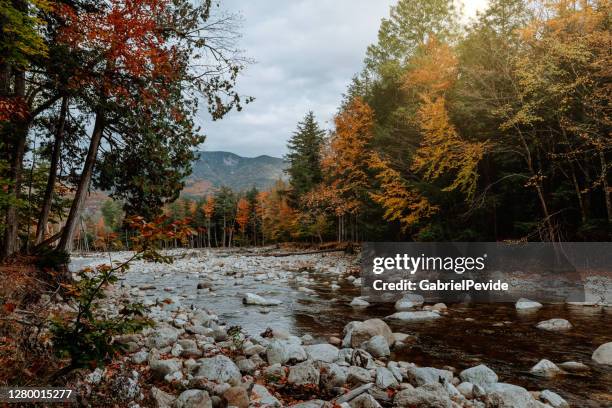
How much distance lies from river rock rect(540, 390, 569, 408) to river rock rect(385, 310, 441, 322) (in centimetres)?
481

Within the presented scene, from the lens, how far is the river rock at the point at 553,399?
16.2 feet

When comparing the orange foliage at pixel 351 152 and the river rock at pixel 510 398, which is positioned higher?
the orange foliage at pixel 351 152

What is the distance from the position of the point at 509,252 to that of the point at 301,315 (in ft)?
36.3

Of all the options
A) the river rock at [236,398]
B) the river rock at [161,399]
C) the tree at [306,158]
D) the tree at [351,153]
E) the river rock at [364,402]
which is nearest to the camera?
the river rock at [161,399]

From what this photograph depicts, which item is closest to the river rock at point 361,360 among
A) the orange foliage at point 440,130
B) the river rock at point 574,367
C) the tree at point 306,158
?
the river rock at point 574,367

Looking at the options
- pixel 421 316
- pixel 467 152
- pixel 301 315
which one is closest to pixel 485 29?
pixel 467 152

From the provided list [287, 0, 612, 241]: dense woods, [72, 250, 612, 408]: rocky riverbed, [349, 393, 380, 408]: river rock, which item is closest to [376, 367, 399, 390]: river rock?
[72, 250, 612, 408]: rocky riverbed

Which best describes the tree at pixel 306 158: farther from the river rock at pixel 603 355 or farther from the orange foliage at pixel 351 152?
the river rock at pixel 603 355

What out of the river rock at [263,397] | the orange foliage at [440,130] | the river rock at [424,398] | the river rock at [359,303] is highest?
the orange foliage at [440,130]

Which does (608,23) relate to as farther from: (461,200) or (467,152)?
(461,200)

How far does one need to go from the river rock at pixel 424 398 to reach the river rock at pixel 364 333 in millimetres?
2813

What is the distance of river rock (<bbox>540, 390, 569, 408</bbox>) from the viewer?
4.94 metres

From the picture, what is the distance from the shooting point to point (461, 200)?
1869cm

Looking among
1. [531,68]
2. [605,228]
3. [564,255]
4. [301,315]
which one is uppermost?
[531,68]
